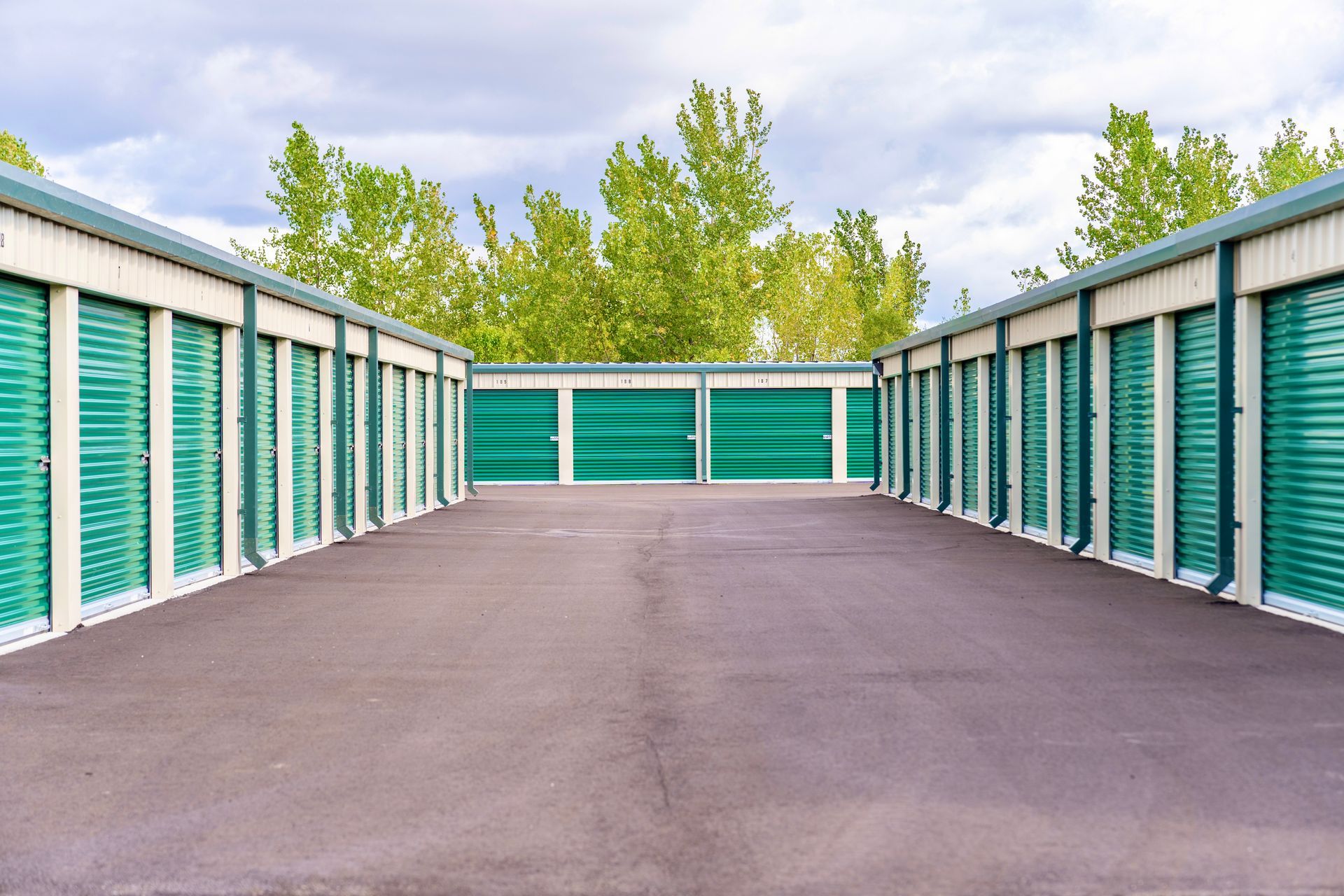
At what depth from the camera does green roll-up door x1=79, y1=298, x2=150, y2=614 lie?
9828 mm

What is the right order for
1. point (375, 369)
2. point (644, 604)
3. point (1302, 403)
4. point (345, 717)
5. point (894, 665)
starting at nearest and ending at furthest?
point (345, 717)
point (894, 665)
point (1302, 403)
point (644, 604)
point (375, 369)

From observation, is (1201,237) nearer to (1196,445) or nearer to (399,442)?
(1196,445)

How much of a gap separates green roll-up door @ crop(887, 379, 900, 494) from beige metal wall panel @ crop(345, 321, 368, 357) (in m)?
12.6

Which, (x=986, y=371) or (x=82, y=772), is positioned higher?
(x=986, y=371)

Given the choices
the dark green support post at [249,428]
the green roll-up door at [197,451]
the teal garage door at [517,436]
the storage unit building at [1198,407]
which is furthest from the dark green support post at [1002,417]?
the teal garage door at [517,436]

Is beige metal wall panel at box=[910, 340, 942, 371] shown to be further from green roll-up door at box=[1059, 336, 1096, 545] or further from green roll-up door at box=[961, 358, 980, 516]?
green roll-up door at box=[1059, 336, 1096, 545]

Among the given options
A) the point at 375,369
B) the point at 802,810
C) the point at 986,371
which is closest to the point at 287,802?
the point at 802,810

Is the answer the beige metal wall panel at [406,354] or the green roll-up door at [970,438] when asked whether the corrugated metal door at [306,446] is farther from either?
the green roll-up door at [970,438]

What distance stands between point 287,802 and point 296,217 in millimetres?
48276

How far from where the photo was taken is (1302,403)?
Result: 9.88 metres

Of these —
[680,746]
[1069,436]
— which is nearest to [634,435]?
[1069,436]

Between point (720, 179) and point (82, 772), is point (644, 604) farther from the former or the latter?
point (720, 179)

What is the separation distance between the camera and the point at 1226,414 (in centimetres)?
1083

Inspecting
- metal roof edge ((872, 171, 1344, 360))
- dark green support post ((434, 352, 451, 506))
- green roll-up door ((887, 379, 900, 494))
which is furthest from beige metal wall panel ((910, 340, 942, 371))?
dark green support post ((434, 352, 451, 506))
